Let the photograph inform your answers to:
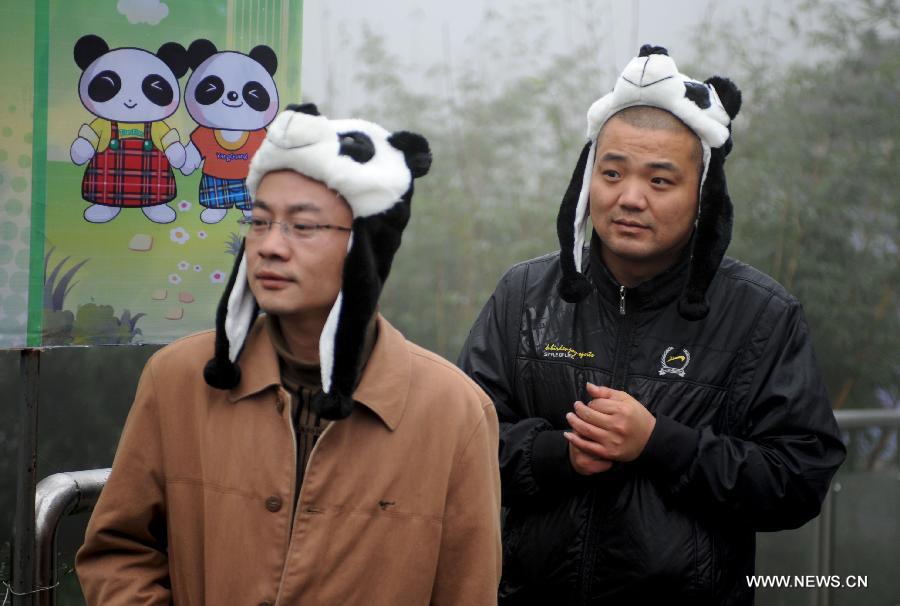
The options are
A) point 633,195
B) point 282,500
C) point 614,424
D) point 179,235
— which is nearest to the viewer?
point 282,500

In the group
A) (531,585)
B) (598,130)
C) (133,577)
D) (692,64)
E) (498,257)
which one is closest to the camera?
(133,577)

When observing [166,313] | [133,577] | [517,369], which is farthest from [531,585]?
[166,313]

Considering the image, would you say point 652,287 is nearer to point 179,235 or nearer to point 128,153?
point 179,235

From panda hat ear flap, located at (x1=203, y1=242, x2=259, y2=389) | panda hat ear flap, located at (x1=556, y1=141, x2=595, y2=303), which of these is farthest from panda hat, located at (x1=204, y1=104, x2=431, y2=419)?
panda hat ear flap, located at (x1=556, y1=141, x2=595, y2=303)

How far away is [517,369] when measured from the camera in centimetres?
253

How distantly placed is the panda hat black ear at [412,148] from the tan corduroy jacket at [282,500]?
372mm

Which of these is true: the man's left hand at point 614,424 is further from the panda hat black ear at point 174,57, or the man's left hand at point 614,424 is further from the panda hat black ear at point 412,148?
the panda hat black ear at point 174,57

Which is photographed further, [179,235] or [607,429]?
[179,235]

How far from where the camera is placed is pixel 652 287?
8.12 feet

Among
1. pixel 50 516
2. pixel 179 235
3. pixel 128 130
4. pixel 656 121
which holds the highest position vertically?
pixel 656 121

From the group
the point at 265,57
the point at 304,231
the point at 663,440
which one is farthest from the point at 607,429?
the point at 265,57

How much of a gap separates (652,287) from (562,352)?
0.86 ft

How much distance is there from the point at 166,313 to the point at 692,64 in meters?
2.96

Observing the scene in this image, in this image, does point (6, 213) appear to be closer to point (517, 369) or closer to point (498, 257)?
point (517, 369)
